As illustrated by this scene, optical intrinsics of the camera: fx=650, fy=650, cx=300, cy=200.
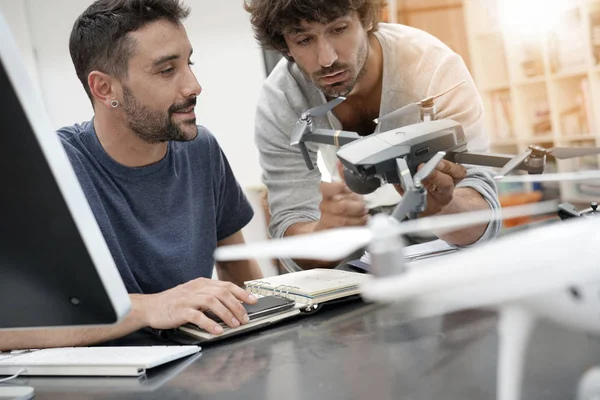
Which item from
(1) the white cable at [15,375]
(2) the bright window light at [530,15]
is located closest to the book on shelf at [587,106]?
(2) the bright window light at [530,15]

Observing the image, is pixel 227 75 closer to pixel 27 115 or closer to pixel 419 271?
pixel 27 115

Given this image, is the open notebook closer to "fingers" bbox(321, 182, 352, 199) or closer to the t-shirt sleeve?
"fingers" bbox(321, 182, 352, 199)

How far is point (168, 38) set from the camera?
1593 millimetres

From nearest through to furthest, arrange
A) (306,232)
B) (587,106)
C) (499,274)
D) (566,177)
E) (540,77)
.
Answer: (499,274) < (566,177) < (306,232) < (587,106) < (540,77)

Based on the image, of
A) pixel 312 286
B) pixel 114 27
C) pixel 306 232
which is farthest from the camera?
pixel 306 232

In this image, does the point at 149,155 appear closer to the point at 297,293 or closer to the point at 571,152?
the point at 297,293

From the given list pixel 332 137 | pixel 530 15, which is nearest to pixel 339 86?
pixel 332 137

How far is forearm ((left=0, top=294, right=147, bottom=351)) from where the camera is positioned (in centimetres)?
109

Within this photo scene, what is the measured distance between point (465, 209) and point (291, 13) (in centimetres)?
65

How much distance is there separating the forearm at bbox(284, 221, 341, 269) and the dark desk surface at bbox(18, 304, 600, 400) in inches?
19.1


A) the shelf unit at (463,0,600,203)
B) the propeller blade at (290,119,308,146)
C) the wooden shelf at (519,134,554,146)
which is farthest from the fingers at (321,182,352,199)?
the wooden shelf at (519,134,554,146)

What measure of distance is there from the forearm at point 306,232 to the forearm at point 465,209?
0.28m

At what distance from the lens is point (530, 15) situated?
3303mm

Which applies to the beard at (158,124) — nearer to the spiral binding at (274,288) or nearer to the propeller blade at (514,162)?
the spiral binding at (274,288)
